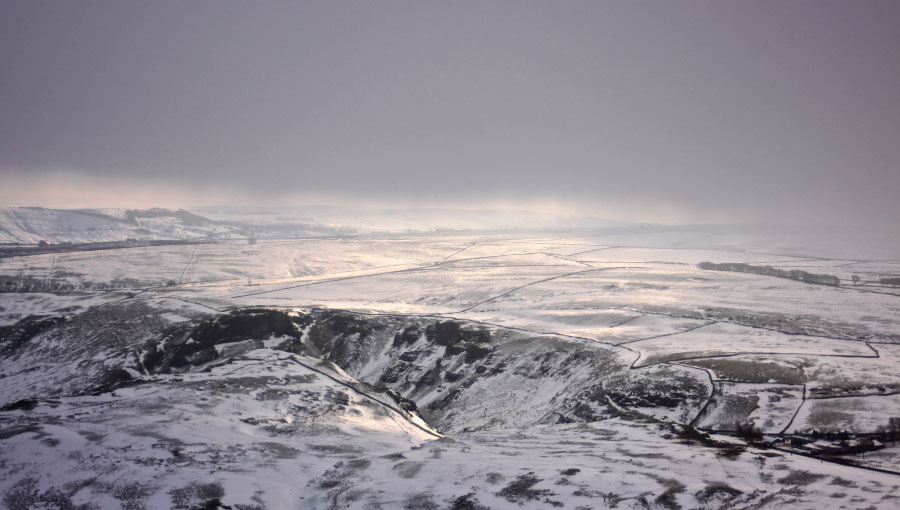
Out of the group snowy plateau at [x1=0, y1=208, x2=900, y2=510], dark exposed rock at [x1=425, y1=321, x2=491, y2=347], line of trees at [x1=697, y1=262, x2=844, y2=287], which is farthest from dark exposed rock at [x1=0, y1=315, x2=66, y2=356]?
line of trees at [x1=697, y1=262, x2=844, y2=287]

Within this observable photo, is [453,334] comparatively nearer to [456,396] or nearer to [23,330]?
[456,396]

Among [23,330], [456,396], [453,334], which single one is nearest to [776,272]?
[453,334]

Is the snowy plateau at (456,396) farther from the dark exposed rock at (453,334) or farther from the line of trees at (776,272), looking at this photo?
the line of trees at (776,272)

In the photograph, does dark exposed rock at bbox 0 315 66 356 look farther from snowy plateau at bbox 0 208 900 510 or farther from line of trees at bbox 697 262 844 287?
line of trees at bbox 697 262 844 287

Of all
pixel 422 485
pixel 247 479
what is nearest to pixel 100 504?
pixel 247 479

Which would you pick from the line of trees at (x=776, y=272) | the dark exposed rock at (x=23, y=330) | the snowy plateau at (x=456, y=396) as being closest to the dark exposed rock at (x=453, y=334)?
the snowy plateau at (x=456, y=396)
